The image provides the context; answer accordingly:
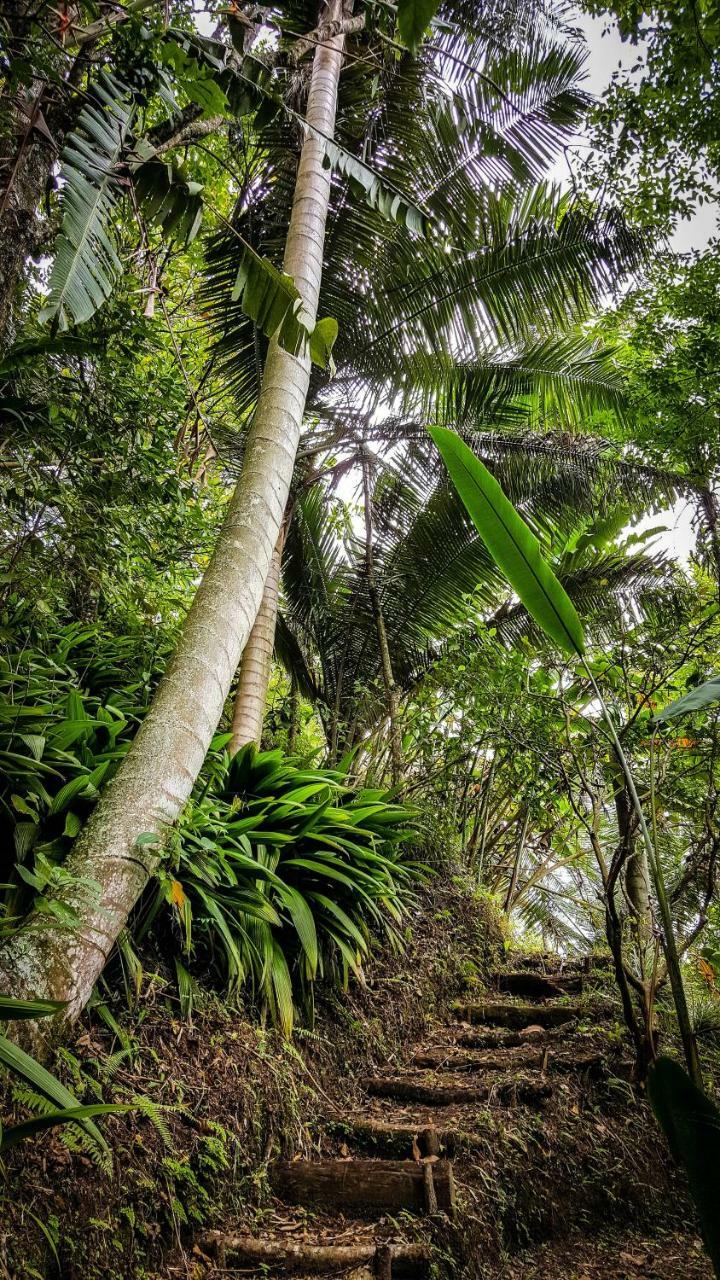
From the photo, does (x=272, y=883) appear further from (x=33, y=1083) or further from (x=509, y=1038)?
(x=509, y=1038)

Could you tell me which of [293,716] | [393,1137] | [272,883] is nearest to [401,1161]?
[393,1137]

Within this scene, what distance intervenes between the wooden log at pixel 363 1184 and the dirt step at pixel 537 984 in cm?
289

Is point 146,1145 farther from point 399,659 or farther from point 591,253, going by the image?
point 591,253

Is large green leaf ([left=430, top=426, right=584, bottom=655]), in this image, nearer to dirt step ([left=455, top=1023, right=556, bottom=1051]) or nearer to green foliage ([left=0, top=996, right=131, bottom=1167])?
green foliage ([left=0, top=996, right=131, bottom=1167])

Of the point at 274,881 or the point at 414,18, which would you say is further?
the point at 274,881

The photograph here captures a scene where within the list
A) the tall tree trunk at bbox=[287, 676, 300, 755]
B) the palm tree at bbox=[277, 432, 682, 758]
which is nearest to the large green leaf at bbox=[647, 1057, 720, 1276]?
the palm tree at bbox=[277, 432, 682, 758]

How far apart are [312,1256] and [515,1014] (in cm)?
273

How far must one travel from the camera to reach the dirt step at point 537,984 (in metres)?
5.18

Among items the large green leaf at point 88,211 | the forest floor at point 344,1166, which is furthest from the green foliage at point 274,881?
the large green leaf at point 88,211

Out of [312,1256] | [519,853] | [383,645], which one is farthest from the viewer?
[383,645]

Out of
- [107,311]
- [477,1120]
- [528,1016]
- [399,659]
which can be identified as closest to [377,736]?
[399,659]

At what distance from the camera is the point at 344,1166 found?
262 cm

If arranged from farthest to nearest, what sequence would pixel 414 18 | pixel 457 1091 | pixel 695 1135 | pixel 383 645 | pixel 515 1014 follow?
pixel 383 645 → pixel 515 1014 → pixel 457 1091 → pixel 695 1135 → pixel 414 18

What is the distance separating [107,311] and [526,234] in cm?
405
